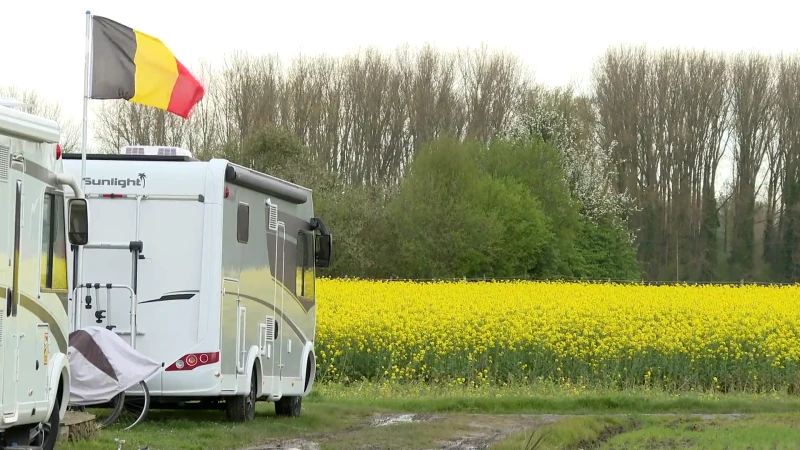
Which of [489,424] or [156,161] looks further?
[489,424]

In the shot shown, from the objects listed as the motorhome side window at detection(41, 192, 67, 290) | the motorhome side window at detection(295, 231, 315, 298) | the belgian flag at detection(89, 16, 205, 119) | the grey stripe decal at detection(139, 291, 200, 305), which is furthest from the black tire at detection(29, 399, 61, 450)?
the motorhome side window at detection(295, 231, 315, 298)

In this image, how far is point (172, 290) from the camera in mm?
15164

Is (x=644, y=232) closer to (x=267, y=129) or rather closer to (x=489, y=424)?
(x=267, y=129)

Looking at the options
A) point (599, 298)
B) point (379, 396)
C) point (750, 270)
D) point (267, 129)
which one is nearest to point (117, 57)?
point (379, 396)

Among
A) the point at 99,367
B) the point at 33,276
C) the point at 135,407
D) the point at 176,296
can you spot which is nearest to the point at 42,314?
the point at 33,276

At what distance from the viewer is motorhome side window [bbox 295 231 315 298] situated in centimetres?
1902

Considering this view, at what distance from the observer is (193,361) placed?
1503 centimetres

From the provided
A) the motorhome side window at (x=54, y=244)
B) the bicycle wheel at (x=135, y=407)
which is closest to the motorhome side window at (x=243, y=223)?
the bicycle wheel at (x=135, y=407)

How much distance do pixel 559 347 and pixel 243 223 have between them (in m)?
11.0

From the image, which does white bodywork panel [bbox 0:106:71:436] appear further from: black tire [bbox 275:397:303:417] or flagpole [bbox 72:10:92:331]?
black tire [bbox 275:397:303:417]

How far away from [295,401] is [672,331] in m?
9.95

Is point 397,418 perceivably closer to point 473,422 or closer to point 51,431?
point 473,422

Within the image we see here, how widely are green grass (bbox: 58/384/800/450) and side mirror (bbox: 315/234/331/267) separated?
216 cm

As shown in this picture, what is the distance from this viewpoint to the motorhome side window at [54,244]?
1170cm
